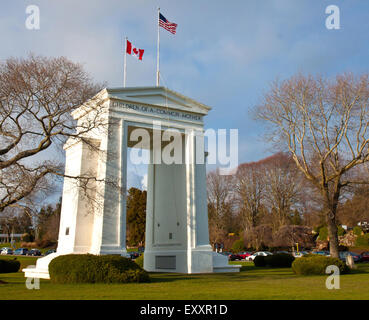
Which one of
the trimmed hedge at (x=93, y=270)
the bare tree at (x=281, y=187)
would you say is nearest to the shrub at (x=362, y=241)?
the bare tree at (x=281, y=187)

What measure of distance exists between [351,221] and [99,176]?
47937 millimetres

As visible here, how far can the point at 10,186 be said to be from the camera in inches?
698

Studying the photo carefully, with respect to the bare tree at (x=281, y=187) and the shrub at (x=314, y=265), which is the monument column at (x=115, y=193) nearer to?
the shrub at (x=314, y=265)

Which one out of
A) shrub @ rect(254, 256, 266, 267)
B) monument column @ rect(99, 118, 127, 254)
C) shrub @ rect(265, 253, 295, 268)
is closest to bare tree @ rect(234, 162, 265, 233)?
shrub @ rect(254, 256, 266, 267)

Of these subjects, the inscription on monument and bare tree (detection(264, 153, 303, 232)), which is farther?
bare tree (detection(264, 153, 303, 232))

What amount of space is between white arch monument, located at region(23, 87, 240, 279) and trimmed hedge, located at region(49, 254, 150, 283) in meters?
4.53

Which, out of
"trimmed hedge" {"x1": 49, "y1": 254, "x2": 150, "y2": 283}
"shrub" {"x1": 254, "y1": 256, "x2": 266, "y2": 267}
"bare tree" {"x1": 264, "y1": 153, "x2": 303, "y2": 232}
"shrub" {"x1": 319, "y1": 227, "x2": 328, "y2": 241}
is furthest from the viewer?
"shrub" {"x1": 319, "y1": 227, "x2": 328, "y2": 241}

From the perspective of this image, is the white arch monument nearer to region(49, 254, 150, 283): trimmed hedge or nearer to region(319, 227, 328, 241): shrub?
Result: region(49, 254, 150, 283): trimmed hedge

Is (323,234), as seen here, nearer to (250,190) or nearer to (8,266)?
(250,190)

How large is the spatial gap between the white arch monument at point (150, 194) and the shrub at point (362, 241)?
40229 mm

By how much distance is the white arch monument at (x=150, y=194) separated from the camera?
21.9 m

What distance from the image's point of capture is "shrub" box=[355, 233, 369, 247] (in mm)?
57969
